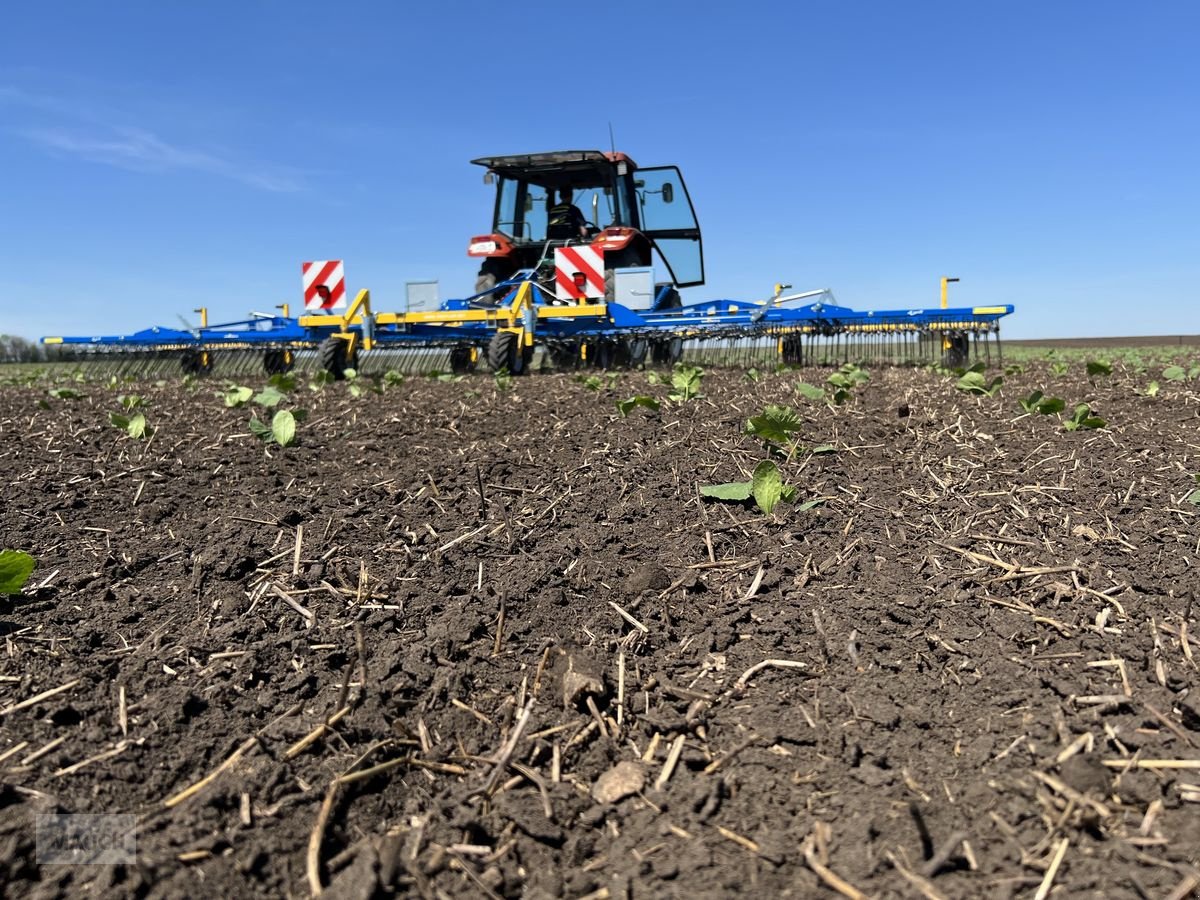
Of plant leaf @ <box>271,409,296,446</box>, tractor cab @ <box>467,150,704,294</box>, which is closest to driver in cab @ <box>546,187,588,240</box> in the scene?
tractor cab @ <box>467,150,704,294</box>

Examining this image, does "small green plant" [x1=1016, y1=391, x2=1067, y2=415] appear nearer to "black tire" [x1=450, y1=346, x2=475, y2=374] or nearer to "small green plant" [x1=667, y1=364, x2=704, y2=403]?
"small green plant" [x1=667, y1=364, x2=704, y2=403]

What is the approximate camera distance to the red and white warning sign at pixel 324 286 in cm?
1076

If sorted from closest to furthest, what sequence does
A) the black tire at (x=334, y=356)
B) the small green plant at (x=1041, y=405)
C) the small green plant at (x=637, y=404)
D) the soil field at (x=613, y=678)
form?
1. the soil field at (x=613, y=678)
2. the small green plant at (x=1041, y=405)
3. the small green plant at (x=637, y=404)
4. the black tire at (x=334, y=356)

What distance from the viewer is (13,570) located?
2.16m

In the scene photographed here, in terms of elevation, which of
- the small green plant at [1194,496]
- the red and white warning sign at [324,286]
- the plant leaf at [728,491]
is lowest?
the small green plant at [1194,496]

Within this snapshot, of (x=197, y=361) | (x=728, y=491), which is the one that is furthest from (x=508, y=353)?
(x=728, y=491)

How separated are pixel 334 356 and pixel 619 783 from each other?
9.07 metres

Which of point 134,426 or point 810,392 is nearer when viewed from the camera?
point 134,426

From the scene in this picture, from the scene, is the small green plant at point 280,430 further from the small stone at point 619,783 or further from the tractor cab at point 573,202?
the tractor cab at point 573,202

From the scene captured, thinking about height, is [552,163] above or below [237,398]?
above

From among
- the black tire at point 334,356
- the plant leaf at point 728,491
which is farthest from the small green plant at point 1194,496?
the black tire at point 334,356

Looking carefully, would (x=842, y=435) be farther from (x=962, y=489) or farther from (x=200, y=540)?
(x=200, y=540)

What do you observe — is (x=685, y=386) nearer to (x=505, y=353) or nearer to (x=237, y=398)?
(x=237, y=398)

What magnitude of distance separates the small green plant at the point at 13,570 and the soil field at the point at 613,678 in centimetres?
5
